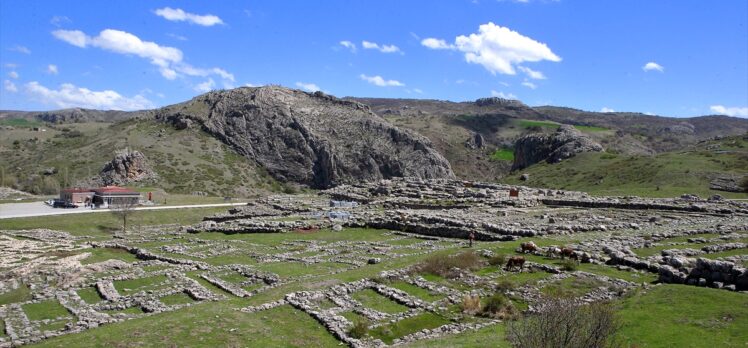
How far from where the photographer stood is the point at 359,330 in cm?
1988

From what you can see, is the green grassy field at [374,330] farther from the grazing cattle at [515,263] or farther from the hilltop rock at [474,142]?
the hilltop rock at [474,142]

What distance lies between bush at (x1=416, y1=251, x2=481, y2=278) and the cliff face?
101m

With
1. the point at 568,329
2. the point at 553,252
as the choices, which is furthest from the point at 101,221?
the point at 568,329

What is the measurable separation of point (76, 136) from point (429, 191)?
337 feet

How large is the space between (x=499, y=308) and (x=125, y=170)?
91219mm

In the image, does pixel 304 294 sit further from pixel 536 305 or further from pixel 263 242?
pixel 263 242

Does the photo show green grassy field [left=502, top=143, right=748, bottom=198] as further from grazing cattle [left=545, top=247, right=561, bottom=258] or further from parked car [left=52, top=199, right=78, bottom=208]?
parked car [left=52, top=199, right=78, bottom=208]

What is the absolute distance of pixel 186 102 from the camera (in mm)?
149375

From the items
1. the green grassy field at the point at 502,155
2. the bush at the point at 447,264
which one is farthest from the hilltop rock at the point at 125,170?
the green grassy field at the point at 502,155

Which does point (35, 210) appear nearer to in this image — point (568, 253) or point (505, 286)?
point (505, 286)

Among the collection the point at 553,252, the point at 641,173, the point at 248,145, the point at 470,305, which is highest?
the point at 248,145

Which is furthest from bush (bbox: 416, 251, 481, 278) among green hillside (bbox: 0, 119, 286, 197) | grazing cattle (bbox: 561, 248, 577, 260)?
green hillside (bbox: 0, 119, 286, 197)

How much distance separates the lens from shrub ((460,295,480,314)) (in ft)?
71.7

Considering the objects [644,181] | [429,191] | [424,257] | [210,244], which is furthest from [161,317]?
[644,181]
